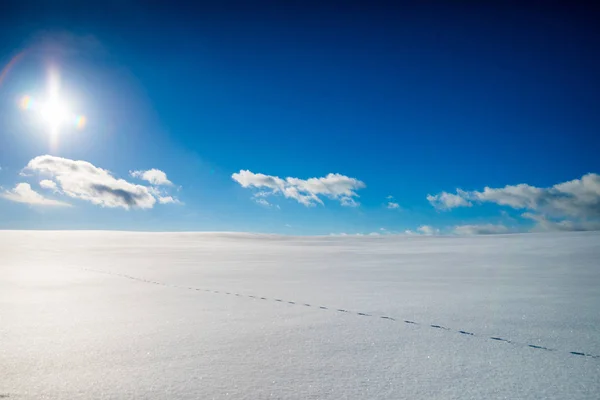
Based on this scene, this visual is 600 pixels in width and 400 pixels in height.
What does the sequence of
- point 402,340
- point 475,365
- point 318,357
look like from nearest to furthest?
point 475,365 < point 318,357 < point 402,340

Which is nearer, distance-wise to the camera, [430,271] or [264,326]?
[264,326]

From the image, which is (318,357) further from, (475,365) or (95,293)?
(95,293)

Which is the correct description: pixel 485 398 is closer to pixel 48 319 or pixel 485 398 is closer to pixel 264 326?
pixel 264 326

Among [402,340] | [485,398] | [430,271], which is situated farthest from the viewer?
[430,271]

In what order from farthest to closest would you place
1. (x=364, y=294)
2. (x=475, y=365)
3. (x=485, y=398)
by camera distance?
(x=364, y=294)
(x=475, y=365)
(x=485, y=398)

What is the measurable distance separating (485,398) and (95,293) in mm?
5716

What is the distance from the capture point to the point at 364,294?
5.76 metres

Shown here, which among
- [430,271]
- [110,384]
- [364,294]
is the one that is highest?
[430,271]

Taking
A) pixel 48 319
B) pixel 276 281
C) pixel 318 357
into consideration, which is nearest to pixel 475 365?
pixel 318 357

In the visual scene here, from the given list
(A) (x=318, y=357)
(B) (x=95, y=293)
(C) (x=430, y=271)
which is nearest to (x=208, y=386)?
(A) (x=318, y=357)

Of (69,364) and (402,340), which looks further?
(402,340)

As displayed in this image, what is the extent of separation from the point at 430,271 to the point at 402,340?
6.14 metres

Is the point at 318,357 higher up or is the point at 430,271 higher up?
the point at 430,271

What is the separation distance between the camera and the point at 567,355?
2.85 metres
